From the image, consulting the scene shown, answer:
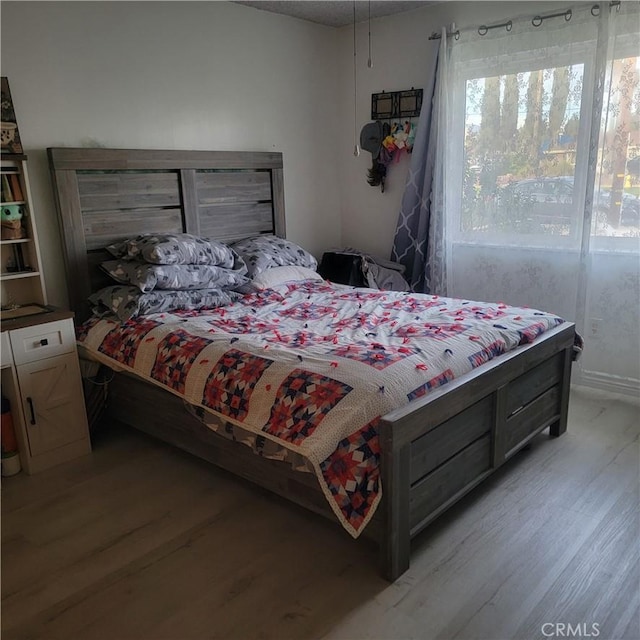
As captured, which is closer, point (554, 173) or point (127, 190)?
point (127, 190)

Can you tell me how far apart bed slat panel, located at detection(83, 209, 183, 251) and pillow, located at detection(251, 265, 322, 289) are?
61 cm

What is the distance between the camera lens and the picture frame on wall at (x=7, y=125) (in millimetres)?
2760

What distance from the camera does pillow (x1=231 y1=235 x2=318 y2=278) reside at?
3697mm

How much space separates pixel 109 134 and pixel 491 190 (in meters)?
2.41

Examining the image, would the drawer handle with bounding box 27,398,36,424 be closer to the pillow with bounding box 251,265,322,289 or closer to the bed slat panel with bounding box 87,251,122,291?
the bed slat panel with bounding box 87,251,122,291

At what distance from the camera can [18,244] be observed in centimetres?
297

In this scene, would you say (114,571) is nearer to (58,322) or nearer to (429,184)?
(58,322)

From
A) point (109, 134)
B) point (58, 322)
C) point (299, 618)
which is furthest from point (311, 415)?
point (109, 134)

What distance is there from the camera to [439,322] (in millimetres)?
2785

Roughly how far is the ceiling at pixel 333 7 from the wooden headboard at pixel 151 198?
0.98m

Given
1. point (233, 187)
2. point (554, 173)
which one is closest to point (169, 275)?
point (233, 187)

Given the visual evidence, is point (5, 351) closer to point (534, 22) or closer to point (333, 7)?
point (333, 7)

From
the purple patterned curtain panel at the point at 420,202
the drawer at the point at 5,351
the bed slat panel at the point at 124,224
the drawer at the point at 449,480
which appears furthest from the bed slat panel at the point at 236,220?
the drawer at the point at 449,480

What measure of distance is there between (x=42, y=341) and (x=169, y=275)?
0.70 metres
